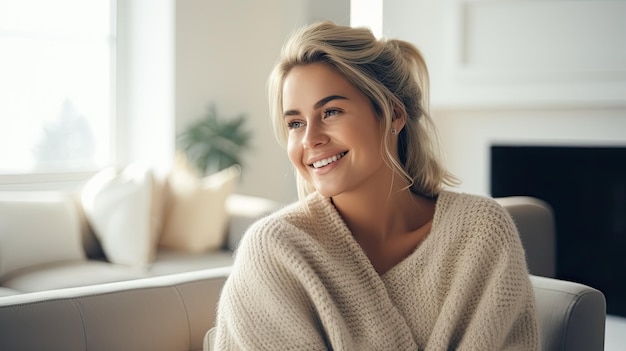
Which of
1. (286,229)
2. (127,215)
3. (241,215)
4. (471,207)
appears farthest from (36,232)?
(471,207)

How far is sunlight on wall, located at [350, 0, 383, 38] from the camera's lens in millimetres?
5164

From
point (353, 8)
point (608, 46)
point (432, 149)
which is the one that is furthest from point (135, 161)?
point (432, 149)

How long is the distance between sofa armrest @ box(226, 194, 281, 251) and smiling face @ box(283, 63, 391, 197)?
231 cm

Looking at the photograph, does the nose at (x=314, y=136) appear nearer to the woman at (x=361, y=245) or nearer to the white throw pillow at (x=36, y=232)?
the woman at (x=361, y=245)

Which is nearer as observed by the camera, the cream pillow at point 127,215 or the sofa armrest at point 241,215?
the cream pillow at point 127,215

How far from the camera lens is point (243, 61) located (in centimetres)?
572

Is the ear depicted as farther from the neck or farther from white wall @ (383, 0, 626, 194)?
white wall @ (383, 0, 626, 194)

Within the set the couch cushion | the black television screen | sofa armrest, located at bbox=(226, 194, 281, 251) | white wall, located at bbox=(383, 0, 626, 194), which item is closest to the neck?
the couch cushion

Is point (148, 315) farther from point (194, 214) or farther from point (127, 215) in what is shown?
point (194, 214)

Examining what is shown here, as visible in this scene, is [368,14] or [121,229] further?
[368,14]

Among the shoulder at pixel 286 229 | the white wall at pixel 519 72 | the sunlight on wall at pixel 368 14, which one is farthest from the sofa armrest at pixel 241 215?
the shoulder at pixel 286 229

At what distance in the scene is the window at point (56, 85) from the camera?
503 centimetres

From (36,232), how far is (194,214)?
73cm

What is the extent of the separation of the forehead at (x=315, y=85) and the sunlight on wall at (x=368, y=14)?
3.64 m
